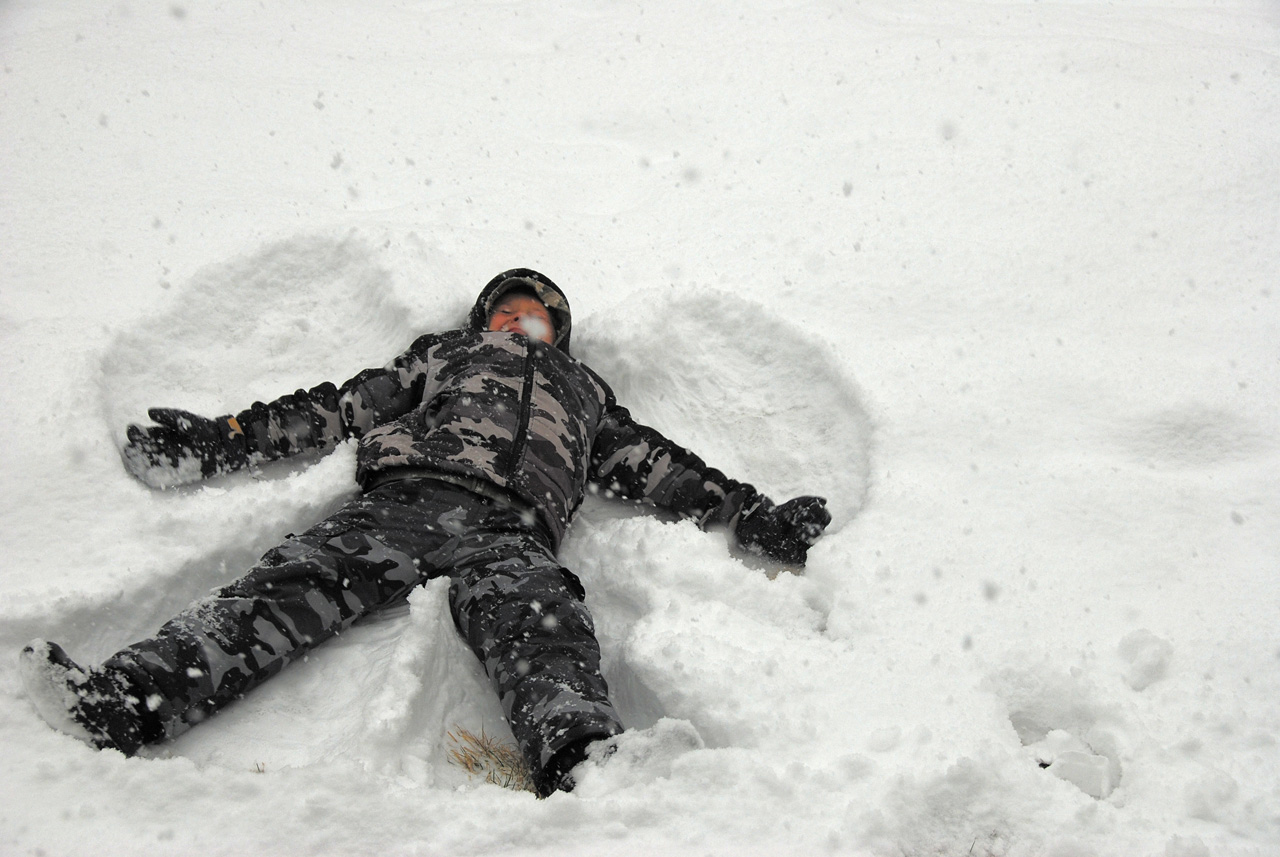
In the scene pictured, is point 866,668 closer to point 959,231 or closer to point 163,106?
point 959,231

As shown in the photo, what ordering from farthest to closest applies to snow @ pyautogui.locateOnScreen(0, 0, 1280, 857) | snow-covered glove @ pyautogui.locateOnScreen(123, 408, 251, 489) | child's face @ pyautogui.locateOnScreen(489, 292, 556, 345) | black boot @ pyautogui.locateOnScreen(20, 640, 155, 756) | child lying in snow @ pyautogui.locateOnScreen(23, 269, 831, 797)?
child's face @ pyautogui.locateOnScreen(489, 292, 556, 345)
snow-covered glove @ pyautogui.locateOnScreen(123, 408, 251, 489)
child lying in snow @ pyautogui.locateOnScreen(23, 269, 831, 797)
black boot @ pyautogui.locateOnScreen(20, 640, 155, 756)
snow @ pyautogui.locateOnScreen(0, 0, 1280, 857)

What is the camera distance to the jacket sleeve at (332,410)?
9.36 ft

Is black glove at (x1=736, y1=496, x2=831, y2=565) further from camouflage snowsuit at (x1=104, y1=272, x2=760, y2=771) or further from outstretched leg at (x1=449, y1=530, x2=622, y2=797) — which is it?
outstretched leg at (x1=449, y1=530, x2=622, y2=797)

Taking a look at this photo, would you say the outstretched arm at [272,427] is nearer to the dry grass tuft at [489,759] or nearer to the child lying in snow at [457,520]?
the child lying in snow at [457,520]

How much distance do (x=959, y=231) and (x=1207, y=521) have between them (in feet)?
5.41

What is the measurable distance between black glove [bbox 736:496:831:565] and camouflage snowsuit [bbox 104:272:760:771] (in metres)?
0.11

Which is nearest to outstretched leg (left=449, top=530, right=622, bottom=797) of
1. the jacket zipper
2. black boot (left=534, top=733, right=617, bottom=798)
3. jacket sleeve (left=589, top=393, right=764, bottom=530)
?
black boot (left=534, top=733, right=617, bottom=798)

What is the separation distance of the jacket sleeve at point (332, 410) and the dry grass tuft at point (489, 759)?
4.07 ft

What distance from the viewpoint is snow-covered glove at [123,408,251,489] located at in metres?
2.63

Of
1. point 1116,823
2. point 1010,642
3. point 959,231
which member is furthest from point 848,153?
point 1116,823

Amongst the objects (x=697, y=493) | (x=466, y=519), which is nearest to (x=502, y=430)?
(x=466, y=519)

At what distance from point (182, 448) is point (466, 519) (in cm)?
98

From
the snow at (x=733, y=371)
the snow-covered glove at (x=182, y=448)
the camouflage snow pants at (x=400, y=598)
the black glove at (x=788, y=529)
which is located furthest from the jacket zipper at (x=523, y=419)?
the snow-covered glove at (x=182, y=448)

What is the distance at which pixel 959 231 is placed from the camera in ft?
12.1
